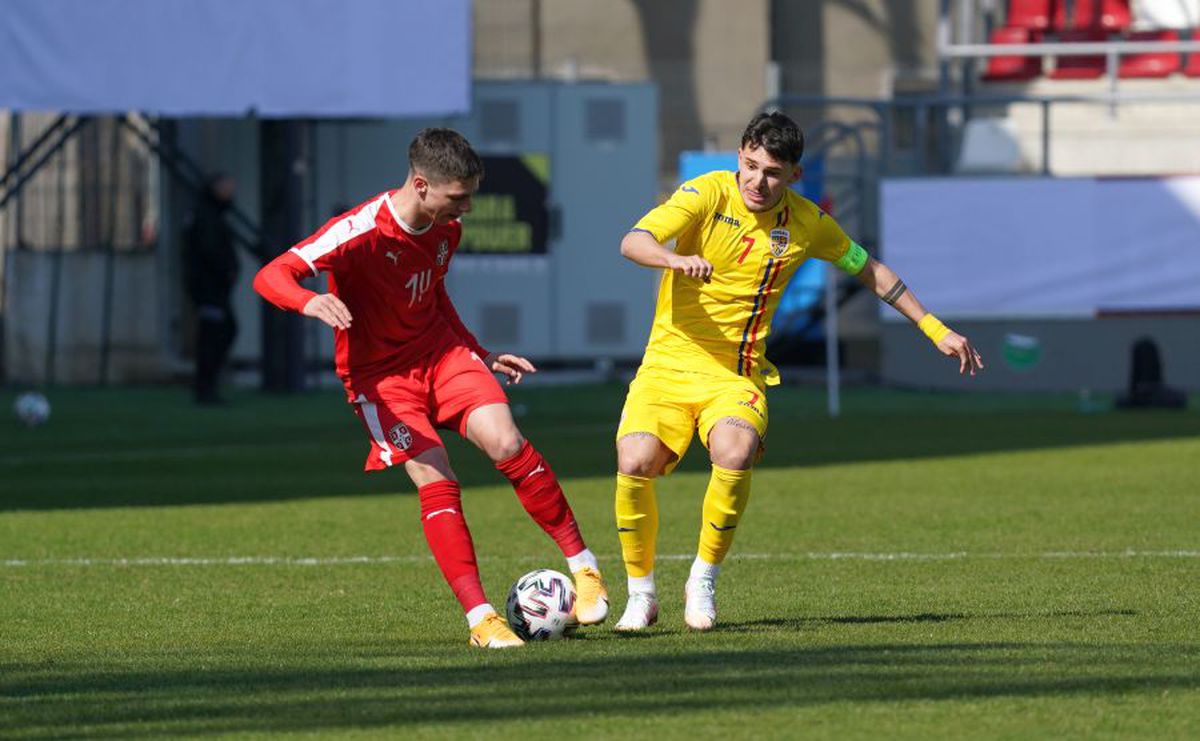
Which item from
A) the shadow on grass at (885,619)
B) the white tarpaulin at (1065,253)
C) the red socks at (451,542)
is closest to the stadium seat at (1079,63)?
the white tarpaulin at (1065,253)

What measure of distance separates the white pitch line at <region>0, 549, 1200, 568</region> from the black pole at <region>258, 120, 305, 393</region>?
1236cm

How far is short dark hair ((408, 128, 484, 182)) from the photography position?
7875 mm

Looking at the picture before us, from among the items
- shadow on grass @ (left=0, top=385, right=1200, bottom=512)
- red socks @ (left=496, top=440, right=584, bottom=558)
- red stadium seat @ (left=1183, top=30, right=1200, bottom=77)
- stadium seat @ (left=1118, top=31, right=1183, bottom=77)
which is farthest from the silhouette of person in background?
red socks @ (left=496, top=440, right=584, bottom=558)

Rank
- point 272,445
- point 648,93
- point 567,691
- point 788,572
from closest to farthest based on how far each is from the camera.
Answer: point 567,691 → point 788,572 → point 272,445 → point 648,93

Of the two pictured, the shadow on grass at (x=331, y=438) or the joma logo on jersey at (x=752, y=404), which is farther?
the shadow on grass at (x=331, y=438)

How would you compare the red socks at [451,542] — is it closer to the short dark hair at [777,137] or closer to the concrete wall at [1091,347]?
the short dark hair at [777,137]

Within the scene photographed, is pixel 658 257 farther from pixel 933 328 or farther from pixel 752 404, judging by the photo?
pixel 933 328

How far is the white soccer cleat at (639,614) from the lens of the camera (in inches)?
330

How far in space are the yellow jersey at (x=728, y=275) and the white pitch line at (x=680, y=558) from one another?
253 cm

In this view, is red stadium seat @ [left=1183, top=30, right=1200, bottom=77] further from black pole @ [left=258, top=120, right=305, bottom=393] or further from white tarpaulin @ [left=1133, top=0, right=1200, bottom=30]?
black pole @ [left=258, top=120, right=305, bottom=393]

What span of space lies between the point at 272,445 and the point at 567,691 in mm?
12033

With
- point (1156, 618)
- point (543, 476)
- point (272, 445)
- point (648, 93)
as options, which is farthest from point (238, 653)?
point (648, 93)

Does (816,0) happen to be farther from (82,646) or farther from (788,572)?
(82,646)

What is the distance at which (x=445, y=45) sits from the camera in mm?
21594
